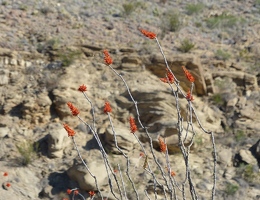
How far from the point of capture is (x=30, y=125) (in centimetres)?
988

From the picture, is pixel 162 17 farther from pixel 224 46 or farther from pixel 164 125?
pixel 164 125

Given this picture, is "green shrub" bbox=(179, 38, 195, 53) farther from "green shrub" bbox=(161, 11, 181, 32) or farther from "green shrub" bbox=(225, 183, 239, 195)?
"green shrub" bbox=(225, 183, 239, 195)

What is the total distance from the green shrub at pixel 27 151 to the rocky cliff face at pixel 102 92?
24 mm

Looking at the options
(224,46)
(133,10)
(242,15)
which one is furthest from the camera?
(242,15)

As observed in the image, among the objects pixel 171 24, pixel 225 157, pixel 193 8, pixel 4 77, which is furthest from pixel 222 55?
pixel 4 77

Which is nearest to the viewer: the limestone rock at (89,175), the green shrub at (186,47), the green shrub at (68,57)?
the limestone rock at (89,175)

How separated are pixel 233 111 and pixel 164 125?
232 cm

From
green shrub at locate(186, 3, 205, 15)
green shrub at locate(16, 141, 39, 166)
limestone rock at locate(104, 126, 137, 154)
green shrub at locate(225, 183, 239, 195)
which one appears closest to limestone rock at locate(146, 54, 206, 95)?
limestone rock at locate(104, 126, 137, 154)

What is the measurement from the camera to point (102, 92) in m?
10.9

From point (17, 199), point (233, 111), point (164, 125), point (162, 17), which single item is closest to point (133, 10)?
point (162, 17)

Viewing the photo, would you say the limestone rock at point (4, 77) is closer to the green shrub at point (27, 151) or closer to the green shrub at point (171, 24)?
the green shrub at point (27, 151)

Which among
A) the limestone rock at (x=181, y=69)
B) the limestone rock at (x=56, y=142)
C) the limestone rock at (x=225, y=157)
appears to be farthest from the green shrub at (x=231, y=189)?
the limestone rock at (x=56, y=142)

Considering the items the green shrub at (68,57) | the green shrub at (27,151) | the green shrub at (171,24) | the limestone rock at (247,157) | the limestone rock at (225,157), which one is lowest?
the green shrub at (27,151)

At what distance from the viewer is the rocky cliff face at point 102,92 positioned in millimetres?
8820
